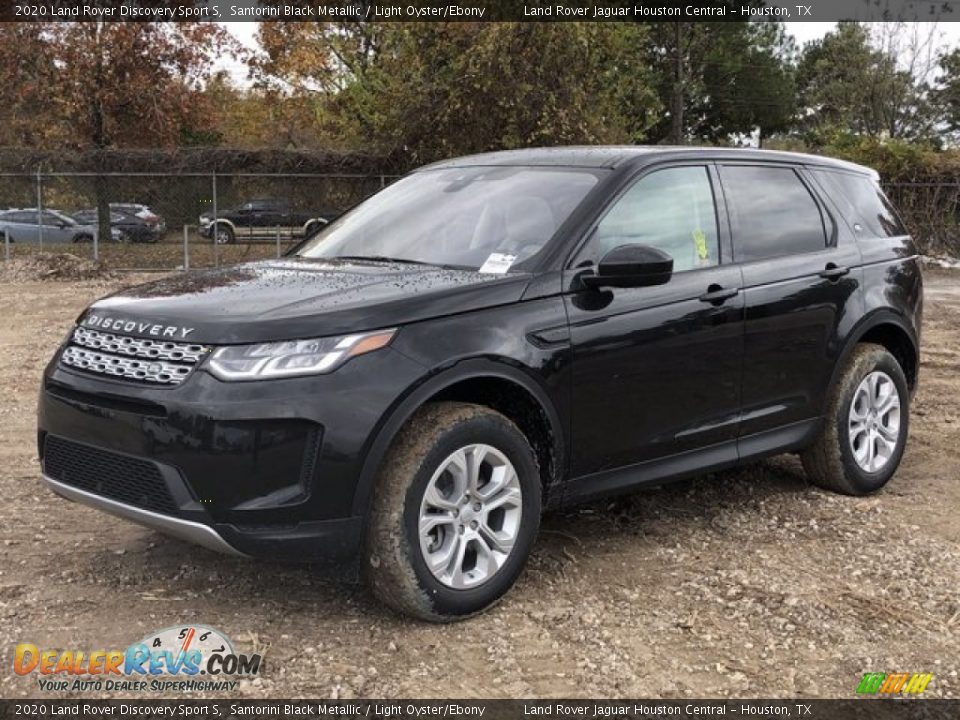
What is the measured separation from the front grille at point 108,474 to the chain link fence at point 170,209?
17653mm

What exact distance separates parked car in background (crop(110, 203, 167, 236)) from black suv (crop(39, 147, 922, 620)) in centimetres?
1782

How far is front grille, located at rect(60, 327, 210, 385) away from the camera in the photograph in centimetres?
363

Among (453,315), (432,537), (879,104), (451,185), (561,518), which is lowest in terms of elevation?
(561,518)

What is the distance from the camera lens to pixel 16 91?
28.1 meters

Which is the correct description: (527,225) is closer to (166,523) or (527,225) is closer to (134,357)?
(134,357)

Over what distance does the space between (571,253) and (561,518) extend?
153cm

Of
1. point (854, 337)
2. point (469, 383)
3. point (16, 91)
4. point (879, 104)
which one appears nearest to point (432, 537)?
point (469, 383)

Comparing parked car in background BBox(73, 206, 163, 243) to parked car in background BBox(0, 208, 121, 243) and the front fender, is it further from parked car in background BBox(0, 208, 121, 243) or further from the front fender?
the front fender

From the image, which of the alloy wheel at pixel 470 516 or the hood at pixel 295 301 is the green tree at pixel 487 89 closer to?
the hood at pixel 295 301

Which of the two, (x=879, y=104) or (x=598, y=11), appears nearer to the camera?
(x=598, y=11)

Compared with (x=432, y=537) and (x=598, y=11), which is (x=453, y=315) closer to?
(x=432, y=537)

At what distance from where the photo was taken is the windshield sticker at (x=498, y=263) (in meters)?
4.31

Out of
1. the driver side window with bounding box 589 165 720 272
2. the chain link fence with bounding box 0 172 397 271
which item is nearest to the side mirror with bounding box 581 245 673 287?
the driver side window with bounding box 589 165 720 272

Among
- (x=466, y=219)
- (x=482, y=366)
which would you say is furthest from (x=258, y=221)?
(x=482, y=366)
